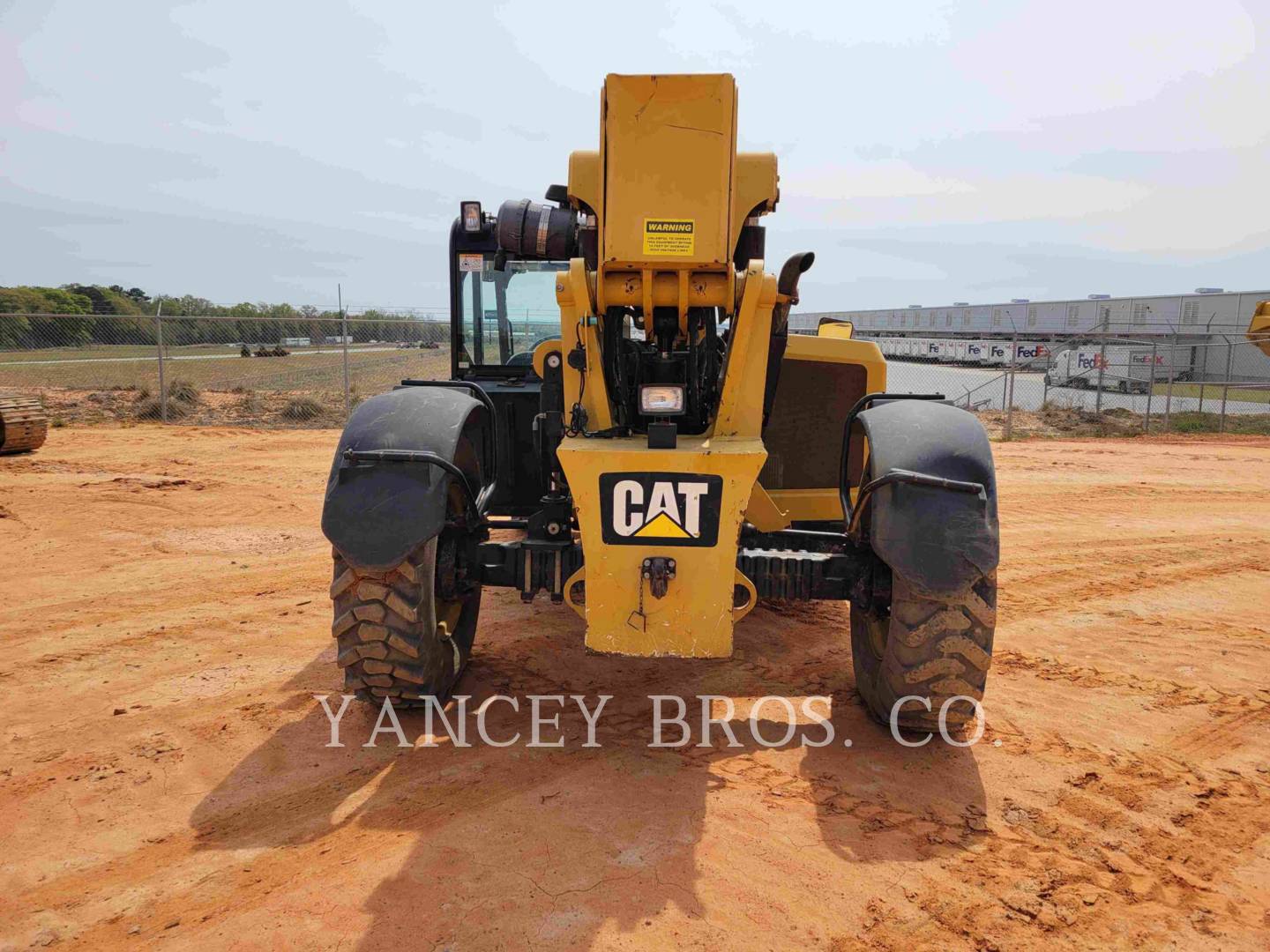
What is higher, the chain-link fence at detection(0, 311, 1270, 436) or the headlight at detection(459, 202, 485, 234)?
the headlight at detection(459, 202, 485, 234)

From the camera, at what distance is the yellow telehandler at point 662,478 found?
3768 mm

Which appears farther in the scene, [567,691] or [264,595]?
[264,595]

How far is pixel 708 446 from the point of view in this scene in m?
3.91

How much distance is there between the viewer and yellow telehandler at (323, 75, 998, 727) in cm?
377

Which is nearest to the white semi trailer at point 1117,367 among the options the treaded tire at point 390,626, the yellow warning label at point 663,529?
the yellow warning label at point 663,529

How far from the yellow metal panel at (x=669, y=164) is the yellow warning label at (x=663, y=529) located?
1173mm

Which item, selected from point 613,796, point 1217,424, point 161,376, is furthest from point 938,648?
point 1217,424

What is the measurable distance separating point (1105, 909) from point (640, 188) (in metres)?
3.30

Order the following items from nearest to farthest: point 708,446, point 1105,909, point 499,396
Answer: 1. point 1105,909
2. point 708,446
3. point 499,396

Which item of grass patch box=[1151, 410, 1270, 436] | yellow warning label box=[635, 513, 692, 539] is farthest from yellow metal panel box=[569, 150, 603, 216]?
grass patch box=[1151, 410, 1270, 436]

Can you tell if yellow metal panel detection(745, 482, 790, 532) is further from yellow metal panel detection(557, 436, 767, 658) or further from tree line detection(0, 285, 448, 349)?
tree line detection(0, 285, 448, 349)

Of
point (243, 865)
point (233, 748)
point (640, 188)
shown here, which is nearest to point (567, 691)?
point (233, 748)

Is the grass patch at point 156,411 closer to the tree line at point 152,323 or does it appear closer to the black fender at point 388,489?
the tree line at point 152,323

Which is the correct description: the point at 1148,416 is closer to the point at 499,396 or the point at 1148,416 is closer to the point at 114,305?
the point at 499,396
